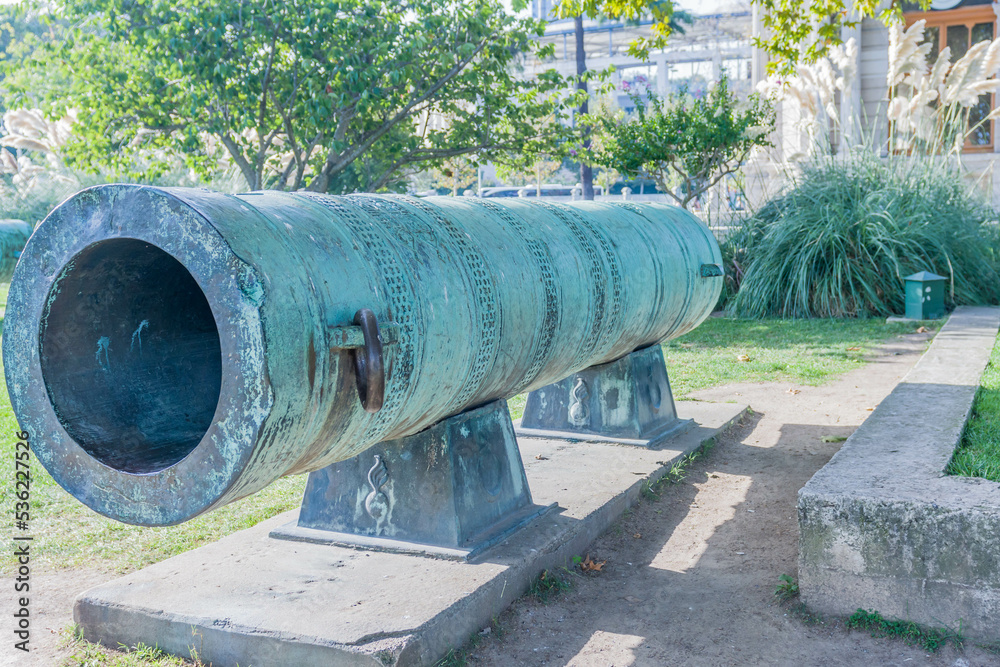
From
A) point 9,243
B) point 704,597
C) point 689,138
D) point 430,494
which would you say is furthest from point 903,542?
point 9,243

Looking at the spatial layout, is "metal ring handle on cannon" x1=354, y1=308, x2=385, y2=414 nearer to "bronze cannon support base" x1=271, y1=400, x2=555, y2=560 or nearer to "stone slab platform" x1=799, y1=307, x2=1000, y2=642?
"bronze cannon support base" x1=271, y1=400, x2=555, y2=560

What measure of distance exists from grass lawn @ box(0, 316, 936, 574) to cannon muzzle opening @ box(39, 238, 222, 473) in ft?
4.75

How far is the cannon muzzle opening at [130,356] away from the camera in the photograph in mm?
2246

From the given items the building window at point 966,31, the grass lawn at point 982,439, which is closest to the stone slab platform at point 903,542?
the grass lawn at point 982,439

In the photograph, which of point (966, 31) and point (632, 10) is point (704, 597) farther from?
point (966, 31)

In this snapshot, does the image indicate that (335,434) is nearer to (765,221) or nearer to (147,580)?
(147,580)

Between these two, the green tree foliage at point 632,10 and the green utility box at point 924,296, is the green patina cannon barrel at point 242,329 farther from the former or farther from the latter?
Result: the green utility box at point 924,296

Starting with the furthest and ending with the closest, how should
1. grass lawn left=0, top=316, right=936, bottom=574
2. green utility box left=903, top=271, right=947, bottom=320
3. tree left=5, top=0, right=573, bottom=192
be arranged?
green utility box left=903, top=271, right=947, bottom=320, tree left=5, top=0, right=573, bottom=192, grass lawn left=0, top=316, right=936, bottom=574

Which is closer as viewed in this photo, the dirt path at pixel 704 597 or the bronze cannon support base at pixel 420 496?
the dirt path at pixel 704 597

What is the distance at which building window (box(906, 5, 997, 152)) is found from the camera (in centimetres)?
1727

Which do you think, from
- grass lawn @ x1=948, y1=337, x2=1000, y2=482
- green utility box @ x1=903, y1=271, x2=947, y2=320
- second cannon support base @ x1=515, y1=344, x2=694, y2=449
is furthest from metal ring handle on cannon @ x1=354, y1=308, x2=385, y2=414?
green utility box @ x1=903, y1=271, x2=947, y2=320

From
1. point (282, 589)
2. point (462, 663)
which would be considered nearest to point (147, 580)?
point (282, 589)

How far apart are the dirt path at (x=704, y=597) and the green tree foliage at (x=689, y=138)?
286 inches

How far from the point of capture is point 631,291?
400 centimetres
